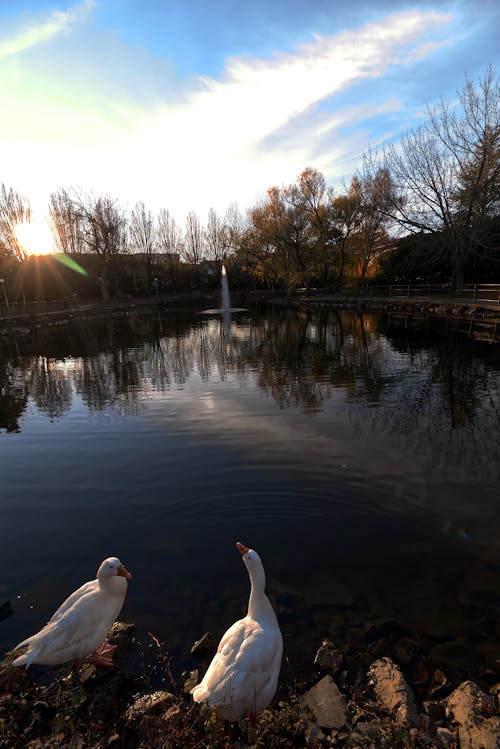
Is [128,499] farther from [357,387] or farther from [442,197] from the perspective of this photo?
[442,197]

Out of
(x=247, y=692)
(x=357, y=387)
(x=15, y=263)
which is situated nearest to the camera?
(x=247, y=692)

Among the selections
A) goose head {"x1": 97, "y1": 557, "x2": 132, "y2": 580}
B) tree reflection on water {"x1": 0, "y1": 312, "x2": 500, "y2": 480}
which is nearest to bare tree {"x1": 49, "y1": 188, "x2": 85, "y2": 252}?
tree reflection on water {"x1": 0, "y1": 312, "x2": 500, "y2": 480}

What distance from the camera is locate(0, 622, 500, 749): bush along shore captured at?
2797 mm

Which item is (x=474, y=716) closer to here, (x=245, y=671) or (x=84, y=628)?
(x=245, y=671)

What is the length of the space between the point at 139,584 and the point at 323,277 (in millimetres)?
51709

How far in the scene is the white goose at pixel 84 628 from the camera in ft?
11.0

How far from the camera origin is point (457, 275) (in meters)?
33.6

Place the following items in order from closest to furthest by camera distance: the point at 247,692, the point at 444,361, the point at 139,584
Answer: the point at 247,692, the point at 139,584, the point at 444,361

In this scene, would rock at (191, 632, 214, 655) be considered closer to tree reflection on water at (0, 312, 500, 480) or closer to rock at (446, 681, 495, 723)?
rock at (446, 681, 495, 723)

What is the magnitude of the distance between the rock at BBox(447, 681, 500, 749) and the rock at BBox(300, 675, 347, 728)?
849 mm

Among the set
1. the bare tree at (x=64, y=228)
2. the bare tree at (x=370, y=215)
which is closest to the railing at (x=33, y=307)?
the bare tree at (x=64, y=228)

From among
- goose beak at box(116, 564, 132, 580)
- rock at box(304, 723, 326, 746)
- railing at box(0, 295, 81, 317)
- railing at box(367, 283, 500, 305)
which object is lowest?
rock at box(304, 723, 326, 746)

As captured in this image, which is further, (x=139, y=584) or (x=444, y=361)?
(x=444, y=361)

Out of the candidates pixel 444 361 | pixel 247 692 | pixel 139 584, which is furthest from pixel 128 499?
pixel 444 361
